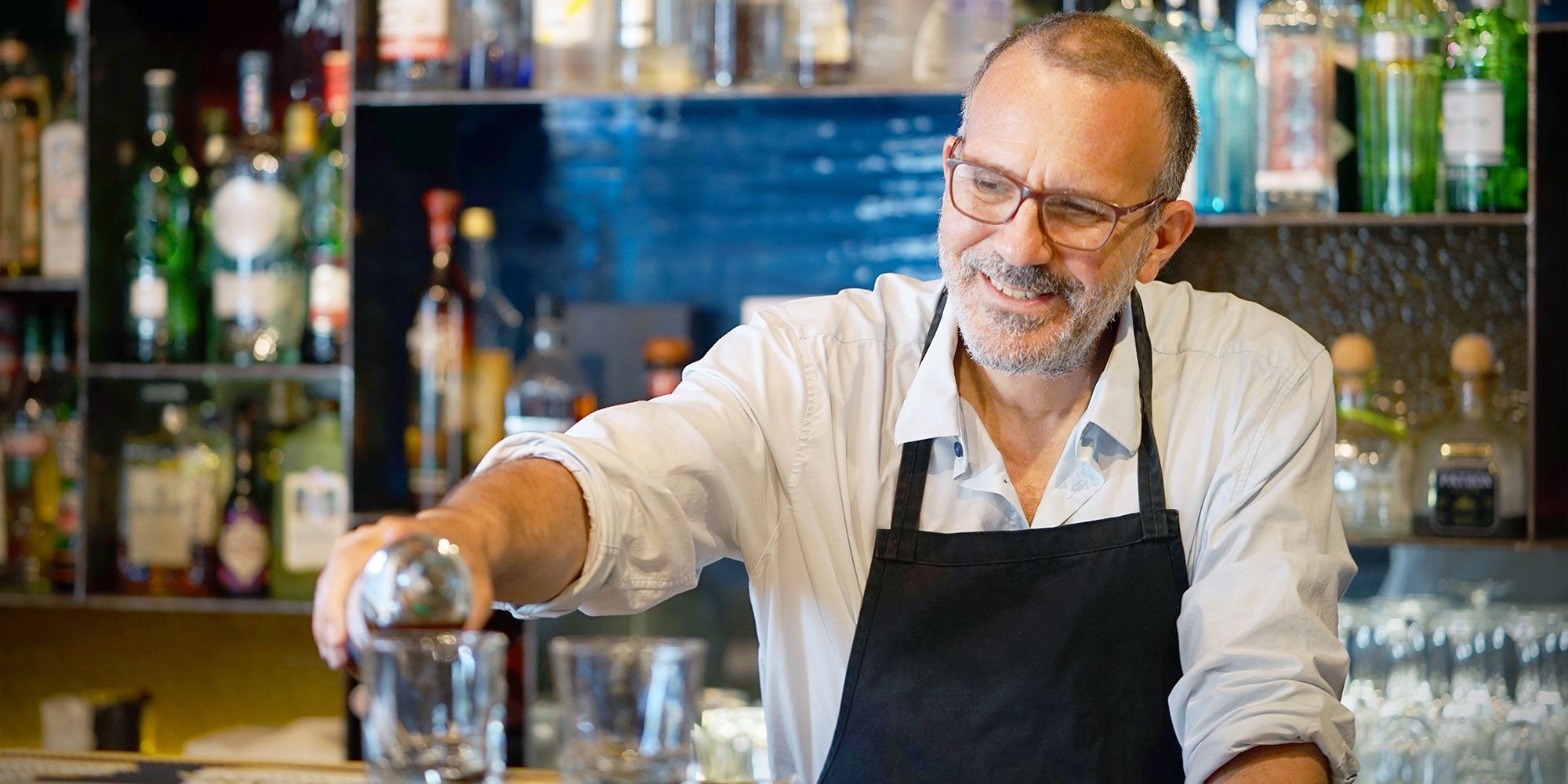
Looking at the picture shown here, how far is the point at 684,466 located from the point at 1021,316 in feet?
1.19

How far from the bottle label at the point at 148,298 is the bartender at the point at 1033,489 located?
1300mm

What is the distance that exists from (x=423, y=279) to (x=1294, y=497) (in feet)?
5.02

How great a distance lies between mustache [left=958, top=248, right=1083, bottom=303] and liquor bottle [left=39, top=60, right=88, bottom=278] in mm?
1673

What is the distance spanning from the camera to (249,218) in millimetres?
2465

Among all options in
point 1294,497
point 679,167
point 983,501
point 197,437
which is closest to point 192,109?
point 197,437

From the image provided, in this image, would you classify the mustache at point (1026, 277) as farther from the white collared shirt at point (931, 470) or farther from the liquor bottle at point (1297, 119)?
the liquor bottle at point (1297, 119)

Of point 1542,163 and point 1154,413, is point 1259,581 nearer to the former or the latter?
point 1154,413

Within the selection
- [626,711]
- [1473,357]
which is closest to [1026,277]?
[626,711]

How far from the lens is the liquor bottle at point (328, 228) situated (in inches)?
95.9

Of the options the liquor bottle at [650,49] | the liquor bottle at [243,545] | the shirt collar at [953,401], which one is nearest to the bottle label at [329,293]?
the liquor bottle at [243,545]

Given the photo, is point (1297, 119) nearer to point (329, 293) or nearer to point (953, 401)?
point (953, 401)

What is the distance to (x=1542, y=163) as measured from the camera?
222 centimetres

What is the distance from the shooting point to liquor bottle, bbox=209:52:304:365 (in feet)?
8.07

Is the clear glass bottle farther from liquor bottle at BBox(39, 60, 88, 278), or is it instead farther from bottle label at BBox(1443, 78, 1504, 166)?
bottle label at BBox(1443, 78, 1504, 166)
